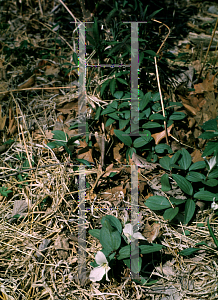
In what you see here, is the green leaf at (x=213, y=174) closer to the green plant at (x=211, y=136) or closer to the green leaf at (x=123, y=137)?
the green plant at (x=211, y=136)

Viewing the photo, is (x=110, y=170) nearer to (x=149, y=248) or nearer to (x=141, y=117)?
(x=141, y=117)

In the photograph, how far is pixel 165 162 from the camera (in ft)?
5.02

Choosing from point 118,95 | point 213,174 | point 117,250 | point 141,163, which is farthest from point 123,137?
point 117,250


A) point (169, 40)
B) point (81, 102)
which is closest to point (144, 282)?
point (81, 102)

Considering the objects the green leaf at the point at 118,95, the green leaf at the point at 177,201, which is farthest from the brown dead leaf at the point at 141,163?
the green leaf at the point at 118,95

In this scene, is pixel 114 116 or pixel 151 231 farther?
pixel 114 116

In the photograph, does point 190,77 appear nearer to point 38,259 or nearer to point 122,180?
point 122,180

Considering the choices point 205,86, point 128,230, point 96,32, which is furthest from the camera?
point 205,86

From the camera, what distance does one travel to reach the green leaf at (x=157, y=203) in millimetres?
1383

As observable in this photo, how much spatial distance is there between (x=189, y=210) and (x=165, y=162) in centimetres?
31

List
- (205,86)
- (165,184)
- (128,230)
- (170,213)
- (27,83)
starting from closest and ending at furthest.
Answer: (128,230), (170,213), (165,184), (205,86), (27,83)

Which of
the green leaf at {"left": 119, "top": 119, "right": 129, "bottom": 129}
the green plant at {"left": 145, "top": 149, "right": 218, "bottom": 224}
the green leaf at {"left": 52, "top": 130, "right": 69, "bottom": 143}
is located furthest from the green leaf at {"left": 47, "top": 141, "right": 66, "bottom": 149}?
the green plant at {"left": 145, "top": 149, "right": 218, "bottom": 224}

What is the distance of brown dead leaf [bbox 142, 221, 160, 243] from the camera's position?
1317mm

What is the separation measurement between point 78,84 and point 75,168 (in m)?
0.76
